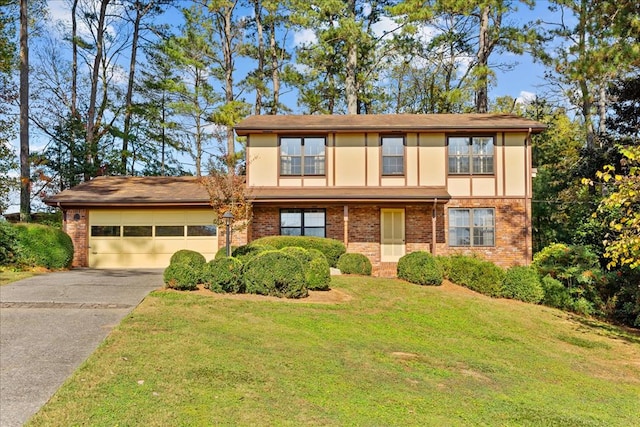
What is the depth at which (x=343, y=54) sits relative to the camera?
25.7 metres

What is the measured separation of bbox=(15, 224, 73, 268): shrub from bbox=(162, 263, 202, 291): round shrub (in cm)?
630

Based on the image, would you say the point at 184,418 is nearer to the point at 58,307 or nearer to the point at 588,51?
the point at 58,307

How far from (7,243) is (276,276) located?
9233 mm

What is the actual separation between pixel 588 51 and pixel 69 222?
64.3ft

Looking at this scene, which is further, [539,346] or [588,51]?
[588,51]

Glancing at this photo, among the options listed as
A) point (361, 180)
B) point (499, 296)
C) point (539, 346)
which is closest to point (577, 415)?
point (539, 346)

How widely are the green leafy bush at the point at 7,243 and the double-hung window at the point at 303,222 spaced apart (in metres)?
8.57

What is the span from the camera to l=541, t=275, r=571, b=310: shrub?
42.7 feet

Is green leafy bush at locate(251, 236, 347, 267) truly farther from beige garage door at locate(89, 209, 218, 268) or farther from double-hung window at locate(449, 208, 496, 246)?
double-hung window at locate(449, 208, 496, 246)

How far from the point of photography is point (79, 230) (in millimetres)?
16406

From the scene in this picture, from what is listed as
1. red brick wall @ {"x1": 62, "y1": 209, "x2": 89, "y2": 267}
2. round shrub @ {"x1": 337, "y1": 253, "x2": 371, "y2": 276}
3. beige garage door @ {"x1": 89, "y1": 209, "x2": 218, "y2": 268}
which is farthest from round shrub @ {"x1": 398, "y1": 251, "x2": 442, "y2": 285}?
red brick wall @ {"x1": 62, "y1": 209, "x2": 89, "y2": 267}

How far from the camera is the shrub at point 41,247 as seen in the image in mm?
13852

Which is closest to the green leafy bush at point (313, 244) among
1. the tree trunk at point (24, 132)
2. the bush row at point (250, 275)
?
the bush row at point (250, 275)

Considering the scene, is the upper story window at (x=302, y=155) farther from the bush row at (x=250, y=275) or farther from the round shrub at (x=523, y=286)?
the round shrub at (x=523, y=286)
